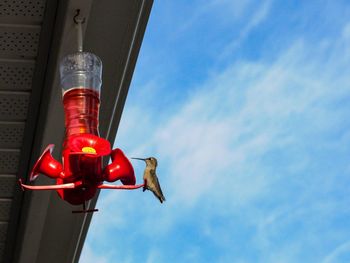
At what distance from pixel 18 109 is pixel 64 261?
2.07 metres

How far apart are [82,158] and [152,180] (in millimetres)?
434

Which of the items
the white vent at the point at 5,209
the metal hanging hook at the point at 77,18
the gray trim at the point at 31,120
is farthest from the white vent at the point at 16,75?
the white vent at the point at 5,209

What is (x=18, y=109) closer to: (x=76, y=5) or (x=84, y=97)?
(x=76, y=5)

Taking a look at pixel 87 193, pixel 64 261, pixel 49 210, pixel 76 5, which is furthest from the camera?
pixel 64 261

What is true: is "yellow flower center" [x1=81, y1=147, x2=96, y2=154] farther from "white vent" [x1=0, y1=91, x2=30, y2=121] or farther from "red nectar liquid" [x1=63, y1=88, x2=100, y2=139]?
"white vent" [x1=0, y1=91, x2=30, y2=121]

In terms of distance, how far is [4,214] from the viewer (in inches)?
210

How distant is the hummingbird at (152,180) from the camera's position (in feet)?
9.11

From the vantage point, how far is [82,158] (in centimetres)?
249

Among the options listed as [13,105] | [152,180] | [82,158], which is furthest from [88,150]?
[13,105]

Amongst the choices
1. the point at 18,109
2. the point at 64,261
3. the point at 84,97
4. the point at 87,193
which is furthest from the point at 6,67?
the point at 64,261

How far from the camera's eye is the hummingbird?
278cm

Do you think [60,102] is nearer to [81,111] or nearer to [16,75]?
[16,75]

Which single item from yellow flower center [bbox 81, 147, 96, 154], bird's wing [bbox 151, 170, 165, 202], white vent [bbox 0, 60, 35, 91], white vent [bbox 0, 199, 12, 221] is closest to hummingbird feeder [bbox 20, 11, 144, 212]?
yellow flower center [bbox 81, 147, 96, 154]

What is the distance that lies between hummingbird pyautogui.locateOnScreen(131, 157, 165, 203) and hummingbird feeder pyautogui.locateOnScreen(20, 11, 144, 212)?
7 cm
